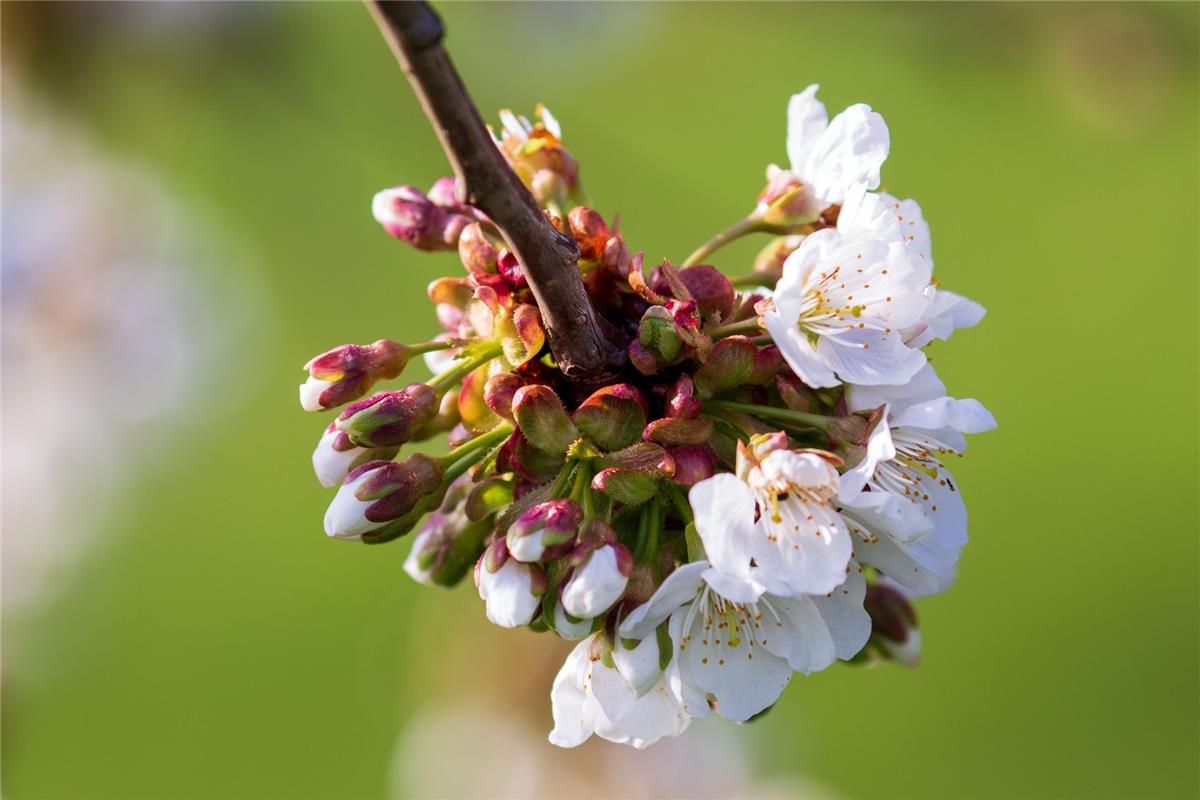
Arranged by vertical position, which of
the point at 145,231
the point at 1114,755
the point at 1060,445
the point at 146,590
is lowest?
the point at 1114,755

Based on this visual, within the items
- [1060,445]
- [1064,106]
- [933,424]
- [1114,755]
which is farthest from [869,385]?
[1060,445]

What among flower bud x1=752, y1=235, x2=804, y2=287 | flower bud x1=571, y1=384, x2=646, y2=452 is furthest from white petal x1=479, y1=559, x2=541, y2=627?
flower bud x1=752, y1=235, x2=804, y2=287

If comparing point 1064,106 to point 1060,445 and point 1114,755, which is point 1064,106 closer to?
point 1060,445

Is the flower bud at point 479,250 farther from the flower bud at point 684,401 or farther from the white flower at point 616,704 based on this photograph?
the white flower at point 616,704

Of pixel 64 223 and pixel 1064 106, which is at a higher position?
pixel 64 223

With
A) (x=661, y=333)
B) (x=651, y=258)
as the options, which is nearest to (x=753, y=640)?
(x=661, y=333)

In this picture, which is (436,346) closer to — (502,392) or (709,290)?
(502,392)

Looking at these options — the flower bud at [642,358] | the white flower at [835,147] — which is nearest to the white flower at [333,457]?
the flower bud at [642,358]

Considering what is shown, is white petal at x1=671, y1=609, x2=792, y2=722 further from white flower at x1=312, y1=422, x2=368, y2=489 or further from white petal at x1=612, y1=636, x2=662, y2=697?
white flower at x1=312, y1=422, x2=368, y2=489
